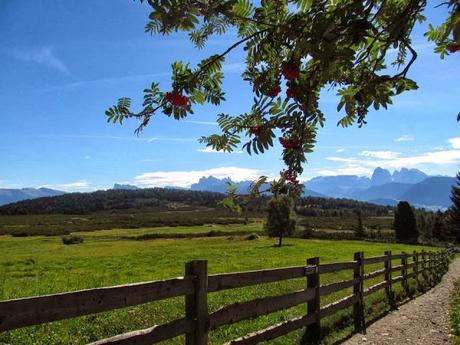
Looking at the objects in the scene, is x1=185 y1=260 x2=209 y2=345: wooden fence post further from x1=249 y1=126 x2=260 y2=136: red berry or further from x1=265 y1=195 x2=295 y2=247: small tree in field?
x1=265 y1=195 x2=295 y2=247: small tree in field

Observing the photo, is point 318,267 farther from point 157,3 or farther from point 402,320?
point 157,3

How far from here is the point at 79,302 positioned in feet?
12.8

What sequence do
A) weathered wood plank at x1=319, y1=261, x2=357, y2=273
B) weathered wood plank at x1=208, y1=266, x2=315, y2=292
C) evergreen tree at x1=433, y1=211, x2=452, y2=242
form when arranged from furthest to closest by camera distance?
evergreen tree at x1=433, y1=211, x2=452, y2=242 < weathered wood plank at x1=319, y1=261, x2=357, y2=273 < weathered wood plank at x1=208, y1=266, x2=315, y2=292

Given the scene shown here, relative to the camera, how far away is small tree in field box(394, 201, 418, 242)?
9462 cm

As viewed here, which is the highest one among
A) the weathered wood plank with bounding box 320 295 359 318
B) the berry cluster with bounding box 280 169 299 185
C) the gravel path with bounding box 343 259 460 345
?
the berry cluster with bounding box 280 169 299 185

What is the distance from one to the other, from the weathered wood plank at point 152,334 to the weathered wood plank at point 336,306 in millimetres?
4615

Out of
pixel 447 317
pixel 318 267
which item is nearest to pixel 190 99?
pixel 318 267

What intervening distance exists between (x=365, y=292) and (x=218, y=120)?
9760 millimetres

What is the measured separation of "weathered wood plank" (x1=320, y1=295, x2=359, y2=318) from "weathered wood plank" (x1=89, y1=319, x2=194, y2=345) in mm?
4615

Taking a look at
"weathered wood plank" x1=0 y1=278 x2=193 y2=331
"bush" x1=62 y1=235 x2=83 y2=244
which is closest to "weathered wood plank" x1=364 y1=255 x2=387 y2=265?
"weathered wood plank" x1=0 y1=278 x2=193 y2=331

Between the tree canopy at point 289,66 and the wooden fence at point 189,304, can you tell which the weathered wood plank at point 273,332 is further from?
the tree canopy at point 289,66

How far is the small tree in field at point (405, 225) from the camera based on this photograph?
310ft

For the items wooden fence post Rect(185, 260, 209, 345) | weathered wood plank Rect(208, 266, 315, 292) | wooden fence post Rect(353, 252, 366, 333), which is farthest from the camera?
wooden fence post Rect(353, 252, 366, 333)

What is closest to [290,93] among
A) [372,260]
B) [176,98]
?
[176,98]
